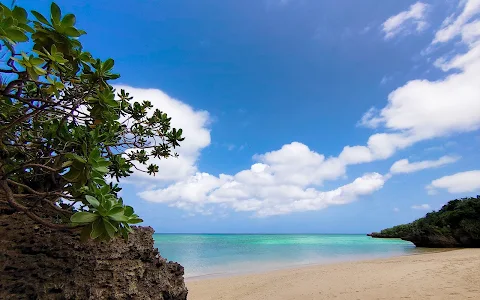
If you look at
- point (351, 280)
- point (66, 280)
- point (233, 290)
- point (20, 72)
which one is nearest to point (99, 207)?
point (20, 72)

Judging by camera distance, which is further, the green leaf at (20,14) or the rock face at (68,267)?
the rock face at (68,267)

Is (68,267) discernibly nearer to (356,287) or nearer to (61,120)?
(61,120)

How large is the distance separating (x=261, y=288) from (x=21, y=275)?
8314 mm

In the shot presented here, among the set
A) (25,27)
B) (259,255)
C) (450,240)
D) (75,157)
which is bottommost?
(259,255)

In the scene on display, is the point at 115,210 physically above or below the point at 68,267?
above

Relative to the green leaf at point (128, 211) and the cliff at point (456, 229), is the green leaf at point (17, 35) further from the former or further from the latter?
the cliff at point (456, 229)

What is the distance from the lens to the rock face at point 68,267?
2.97 meters

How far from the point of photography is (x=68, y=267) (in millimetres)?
3227

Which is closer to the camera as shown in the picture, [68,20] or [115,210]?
[115,210]

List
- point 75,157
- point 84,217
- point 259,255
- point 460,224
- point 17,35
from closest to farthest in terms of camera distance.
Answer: point 17,35 < point 84,217 < point 75,157 < point 259,255 < point 460,224

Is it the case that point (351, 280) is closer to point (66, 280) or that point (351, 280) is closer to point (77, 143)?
point (66, 280)

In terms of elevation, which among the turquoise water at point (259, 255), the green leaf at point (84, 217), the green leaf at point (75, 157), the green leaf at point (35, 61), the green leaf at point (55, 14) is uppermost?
the green leaf at point (55, 14)

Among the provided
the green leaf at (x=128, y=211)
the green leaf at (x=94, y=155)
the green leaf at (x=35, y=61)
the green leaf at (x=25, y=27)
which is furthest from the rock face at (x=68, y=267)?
the green leaf at (x=25, y=27)

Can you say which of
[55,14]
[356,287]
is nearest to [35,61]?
[55,14]
